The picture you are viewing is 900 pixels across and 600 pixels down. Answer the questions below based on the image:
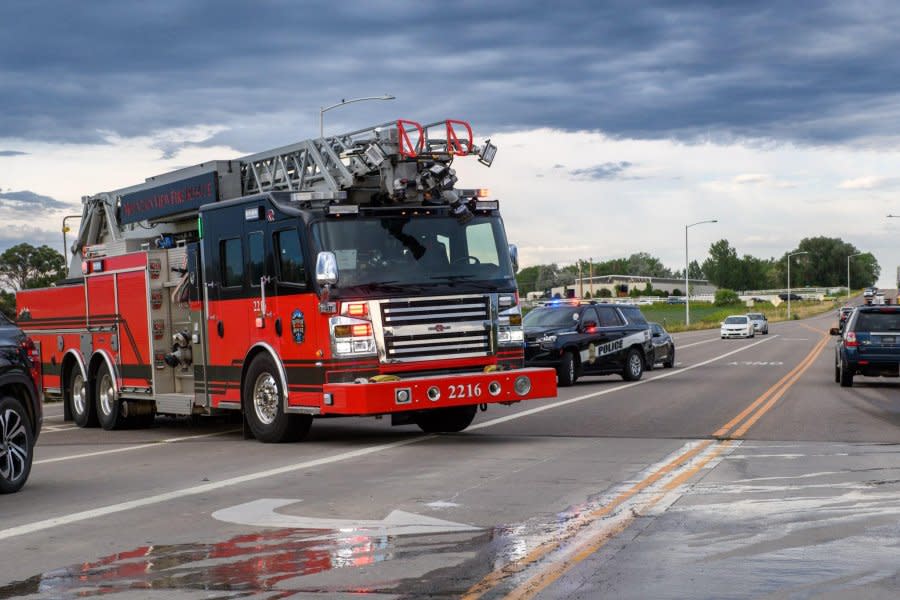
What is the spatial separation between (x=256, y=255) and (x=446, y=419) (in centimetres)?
336

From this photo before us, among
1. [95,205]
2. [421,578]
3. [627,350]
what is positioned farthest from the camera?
[627,350]

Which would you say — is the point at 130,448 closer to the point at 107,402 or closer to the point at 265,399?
the point at 265,399

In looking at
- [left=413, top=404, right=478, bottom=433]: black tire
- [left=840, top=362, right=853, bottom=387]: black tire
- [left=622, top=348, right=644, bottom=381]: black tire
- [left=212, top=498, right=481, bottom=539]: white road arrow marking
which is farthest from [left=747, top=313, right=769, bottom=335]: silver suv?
[left=212, top=498, right=481, bottom=539]: white road arrow marking

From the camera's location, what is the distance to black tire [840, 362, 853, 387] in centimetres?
2491

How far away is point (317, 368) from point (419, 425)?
2922 mm

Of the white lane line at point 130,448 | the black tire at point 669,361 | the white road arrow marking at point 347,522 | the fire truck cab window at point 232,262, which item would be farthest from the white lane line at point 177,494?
the black tire at point 669,361

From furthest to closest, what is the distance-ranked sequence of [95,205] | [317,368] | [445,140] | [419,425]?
[95,205] < [419,425] < [445,140] < [317,368]

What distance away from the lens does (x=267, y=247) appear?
579 inches

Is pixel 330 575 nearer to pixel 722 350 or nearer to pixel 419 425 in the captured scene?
pixel 419 425

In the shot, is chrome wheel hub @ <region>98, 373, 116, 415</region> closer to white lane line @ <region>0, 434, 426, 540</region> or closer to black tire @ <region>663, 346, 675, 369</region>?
white lane line @ <region>0, 434, 426, 540</region>

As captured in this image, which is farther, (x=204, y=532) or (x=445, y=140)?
(x=445, y=140)

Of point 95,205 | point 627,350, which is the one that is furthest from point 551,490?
point 627,350

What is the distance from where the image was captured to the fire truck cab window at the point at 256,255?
48.6 feet

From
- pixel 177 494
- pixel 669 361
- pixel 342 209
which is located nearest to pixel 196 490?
pixel 177 494
